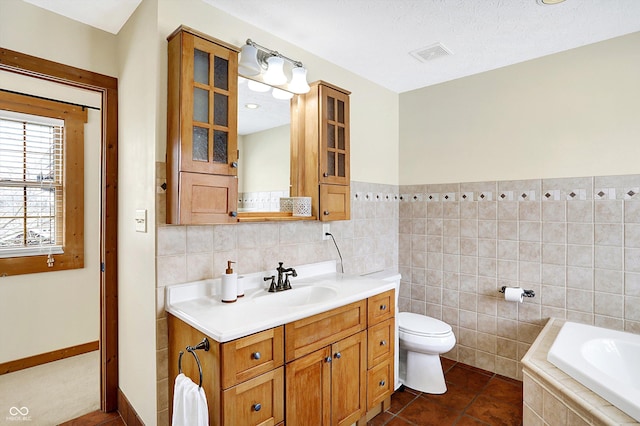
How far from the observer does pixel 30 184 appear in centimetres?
283

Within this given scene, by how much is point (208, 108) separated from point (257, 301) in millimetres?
1038

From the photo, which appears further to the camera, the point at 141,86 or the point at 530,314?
the point at 530,314

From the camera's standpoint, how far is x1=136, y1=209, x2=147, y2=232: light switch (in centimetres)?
173

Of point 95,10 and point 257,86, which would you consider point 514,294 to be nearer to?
point 257,86

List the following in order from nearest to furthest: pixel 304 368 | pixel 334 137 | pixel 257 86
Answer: pixel 304 368 < pixel 257 86 < pixel 334 137

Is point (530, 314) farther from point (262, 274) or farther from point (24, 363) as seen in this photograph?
point (24, 363)

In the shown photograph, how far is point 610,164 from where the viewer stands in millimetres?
2166

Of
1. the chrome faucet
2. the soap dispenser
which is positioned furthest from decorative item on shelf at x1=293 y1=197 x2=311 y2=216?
the soap dispenser

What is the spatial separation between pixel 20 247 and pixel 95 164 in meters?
0.92

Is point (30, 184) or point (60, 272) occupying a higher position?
point (30, 184)

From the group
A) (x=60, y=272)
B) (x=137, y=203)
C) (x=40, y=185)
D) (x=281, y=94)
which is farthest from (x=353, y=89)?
(x=60, y=272)

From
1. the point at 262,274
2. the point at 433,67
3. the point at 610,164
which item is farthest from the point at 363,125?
the point at 610,164

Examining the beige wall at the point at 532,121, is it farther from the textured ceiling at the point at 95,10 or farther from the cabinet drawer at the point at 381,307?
the textured ceiling at the point at 95,10

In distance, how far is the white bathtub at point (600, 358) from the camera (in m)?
1.40
